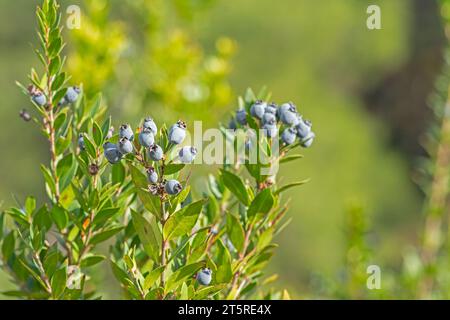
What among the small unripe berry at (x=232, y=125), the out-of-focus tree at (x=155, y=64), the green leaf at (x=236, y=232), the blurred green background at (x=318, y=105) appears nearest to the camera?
the green leaf at (x=236, y=232)

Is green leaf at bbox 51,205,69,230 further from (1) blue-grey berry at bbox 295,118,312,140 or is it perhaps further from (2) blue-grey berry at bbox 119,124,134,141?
(1) blue-grey berry at bbox 295,118,312,140

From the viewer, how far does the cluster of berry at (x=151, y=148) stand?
0.60m

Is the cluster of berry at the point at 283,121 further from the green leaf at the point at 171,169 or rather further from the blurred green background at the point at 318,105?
the blurred green background at the point at 318,105

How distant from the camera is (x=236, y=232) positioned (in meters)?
0.71

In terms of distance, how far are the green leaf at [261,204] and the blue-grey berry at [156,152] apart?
12 centimetres

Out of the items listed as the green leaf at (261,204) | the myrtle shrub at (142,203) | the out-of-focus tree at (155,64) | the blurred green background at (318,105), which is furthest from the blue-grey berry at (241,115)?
the blurred green background at (318,105)

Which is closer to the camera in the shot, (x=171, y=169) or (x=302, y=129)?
(x=171, y=169)

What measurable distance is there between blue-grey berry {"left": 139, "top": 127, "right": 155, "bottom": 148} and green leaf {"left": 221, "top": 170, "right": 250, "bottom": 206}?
10 centimetres

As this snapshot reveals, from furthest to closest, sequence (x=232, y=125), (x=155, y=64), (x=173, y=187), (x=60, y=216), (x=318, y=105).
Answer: (x=318, y=105) → (x=155, y=64) → (x=232, y=125) → (x=60, y=216) → (x=173, y=187)

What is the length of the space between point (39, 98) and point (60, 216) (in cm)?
12

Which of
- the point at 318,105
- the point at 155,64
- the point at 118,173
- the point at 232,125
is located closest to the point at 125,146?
the point at 118,173

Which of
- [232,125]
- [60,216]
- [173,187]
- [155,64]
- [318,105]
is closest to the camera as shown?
[173,187]

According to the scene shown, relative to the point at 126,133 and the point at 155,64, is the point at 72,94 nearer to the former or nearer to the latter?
the point at 126,133
